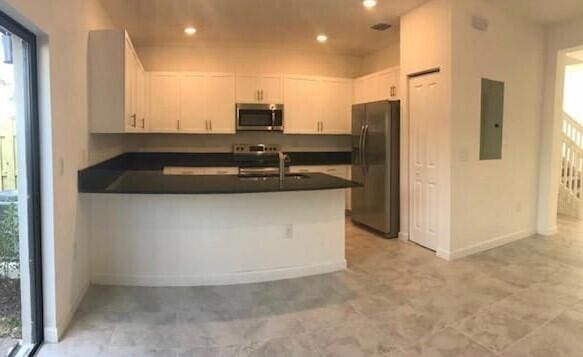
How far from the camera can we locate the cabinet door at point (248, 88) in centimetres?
570

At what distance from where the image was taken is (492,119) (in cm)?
442

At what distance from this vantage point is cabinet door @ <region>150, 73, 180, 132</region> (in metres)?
5.52

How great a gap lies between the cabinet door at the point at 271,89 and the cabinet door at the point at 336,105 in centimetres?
67

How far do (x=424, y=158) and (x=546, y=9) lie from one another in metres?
2.12

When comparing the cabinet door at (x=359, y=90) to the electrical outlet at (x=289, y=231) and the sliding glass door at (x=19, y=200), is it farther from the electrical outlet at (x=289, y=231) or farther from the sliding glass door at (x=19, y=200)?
the sliding glass door at (x=19, y=200)

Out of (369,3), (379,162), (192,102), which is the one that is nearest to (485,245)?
(379,162)

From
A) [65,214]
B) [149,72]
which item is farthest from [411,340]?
[149,72]

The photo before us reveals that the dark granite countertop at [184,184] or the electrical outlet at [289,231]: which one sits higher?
the dark granite countertop at [184,184]

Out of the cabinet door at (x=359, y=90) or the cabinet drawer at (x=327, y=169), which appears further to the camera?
the cabinet drawer at (x=327, y=169)

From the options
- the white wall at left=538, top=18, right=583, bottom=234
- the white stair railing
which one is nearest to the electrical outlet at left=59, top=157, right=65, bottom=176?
the white wall at left=538, top=18, right=583, bottom=234

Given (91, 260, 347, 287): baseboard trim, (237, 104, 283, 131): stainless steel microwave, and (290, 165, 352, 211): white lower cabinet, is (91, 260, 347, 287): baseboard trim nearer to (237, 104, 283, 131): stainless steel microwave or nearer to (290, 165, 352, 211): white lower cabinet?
(237, 104, 283, 131): stainless steel microwave

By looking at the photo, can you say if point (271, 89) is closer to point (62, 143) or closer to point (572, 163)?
point (62, 143)

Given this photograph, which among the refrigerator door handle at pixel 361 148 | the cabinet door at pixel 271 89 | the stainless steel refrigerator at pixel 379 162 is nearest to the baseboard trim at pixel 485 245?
the stainless steel refrigerator at pixel 379 162

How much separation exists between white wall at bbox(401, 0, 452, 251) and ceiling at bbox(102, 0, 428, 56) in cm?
18
